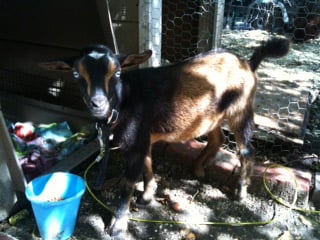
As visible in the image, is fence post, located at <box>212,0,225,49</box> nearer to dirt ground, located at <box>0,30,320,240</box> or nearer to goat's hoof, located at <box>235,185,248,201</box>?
dirt ground, located at <box>0,30,320,240</box>

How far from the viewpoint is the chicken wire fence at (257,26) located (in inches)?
147

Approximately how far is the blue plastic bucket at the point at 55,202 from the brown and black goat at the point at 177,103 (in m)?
0.38

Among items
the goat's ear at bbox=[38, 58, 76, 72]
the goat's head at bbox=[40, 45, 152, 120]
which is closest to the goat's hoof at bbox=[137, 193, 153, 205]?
the goat's head at bbox=[40, 45, 152, 120]

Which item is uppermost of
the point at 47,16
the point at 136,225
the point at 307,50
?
the point at 47,16

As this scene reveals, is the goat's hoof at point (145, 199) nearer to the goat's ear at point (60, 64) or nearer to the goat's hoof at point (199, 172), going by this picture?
the goat's hoof at point (199, 172)

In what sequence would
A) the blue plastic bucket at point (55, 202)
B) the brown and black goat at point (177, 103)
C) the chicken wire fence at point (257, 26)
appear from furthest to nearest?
the chicken wire fence at point (257, 26), the brown and black goat at point (177, 103), the blue plastic bucket at point (55, 202)

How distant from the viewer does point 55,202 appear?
2.37 metres

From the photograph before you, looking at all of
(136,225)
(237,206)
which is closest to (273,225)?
(237,206)

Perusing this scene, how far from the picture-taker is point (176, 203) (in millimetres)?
3068

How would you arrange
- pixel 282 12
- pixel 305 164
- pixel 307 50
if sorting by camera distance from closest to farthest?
pixel 305 164 → pixel 282 12 → pixel 307 50

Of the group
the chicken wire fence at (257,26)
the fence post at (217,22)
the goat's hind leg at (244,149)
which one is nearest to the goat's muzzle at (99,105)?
the goat's hind leg at (244,149)

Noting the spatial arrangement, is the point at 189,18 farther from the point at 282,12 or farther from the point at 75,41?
the point at 75,41

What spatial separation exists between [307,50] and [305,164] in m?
3.36

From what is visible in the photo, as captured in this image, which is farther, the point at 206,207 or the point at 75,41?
the point at 75,41
